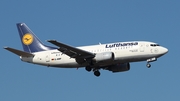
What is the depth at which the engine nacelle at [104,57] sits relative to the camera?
60.5 metres

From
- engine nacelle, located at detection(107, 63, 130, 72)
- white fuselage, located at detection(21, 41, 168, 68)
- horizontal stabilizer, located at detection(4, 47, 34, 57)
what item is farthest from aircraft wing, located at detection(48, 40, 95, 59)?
horizontal stabilizer, located at detection(4, 47, 34, 57)

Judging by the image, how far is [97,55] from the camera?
62000 millimetres

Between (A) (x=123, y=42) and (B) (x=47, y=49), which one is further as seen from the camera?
(B) (x=47, y=49)

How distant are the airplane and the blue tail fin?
20 centimetres

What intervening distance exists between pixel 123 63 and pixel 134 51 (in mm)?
3016

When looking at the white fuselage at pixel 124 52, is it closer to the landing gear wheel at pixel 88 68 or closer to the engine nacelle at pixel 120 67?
the landing gear wheel at pixel 88 68

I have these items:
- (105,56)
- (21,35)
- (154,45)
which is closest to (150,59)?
(154,45)

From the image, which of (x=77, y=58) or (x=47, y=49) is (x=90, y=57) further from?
(x=47, y=49)

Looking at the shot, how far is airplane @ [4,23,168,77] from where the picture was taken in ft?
200

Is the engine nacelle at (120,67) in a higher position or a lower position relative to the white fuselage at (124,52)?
lower

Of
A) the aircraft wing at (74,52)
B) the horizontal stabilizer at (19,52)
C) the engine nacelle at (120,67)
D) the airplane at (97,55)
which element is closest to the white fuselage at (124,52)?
the airplane at (97,55)

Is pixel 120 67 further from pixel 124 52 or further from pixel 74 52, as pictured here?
pixel 74 52

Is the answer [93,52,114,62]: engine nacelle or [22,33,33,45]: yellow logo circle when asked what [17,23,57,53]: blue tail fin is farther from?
[93,52,114,62]: engine nacelle

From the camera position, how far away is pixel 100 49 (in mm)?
62969
